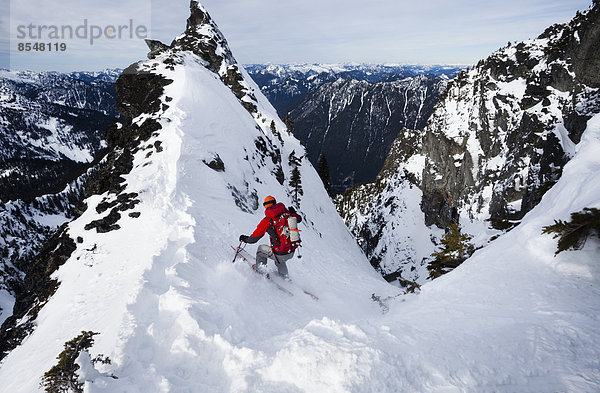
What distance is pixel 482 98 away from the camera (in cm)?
5934

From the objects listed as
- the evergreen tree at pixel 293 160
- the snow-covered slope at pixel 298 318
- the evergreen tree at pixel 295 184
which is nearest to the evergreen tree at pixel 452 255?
the snow-covered slope at pixel 298 318

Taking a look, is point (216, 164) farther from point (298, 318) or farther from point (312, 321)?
point (312, 321)

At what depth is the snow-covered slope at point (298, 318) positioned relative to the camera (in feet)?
13.8

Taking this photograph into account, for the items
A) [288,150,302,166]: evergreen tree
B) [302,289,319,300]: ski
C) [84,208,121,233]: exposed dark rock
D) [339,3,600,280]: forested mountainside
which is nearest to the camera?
[302,289,319,300]: ski

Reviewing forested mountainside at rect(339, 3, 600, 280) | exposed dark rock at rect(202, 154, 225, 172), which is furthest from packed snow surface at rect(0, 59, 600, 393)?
exposed dark rock at rect(202, 154, 225, 172)

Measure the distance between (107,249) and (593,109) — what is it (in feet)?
166

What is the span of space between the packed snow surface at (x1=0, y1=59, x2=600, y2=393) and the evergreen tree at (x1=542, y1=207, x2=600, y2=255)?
233 mm

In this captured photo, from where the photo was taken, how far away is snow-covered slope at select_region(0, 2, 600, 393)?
166 inches

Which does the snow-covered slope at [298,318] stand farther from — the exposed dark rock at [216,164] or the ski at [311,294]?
the exposed dark rock at [216,164]

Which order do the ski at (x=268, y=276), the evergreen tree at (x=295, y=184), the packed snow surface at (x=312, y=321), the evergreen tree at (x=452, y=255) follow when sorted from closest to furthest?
1. the packed snow surface at (x=312, y=321)
2. the ski at (x=268, y=276)
3. the evergreen tree at (x=452, y=255)
4. the evergreen tree at (x=295, y=184)

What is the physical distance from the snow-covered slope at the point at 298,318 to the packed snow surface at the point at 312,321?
0.10 ft

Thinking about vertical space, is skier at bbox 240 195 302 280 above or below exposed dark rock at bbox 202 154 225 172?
below

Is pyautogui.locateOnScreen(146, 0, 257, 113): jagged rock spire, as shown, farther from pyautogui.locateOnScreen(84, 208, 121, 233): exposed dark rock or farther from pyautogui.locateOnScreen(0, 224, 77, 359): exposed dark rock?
pyautogui.locateOnScreen(0, 224, 77, 359): exposed dark rock

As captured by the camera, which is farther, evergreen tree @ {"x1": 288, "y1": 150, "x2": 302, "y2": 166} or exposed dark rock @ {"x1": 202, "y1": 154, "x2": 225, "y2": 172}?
evergreen tree @ {"x1": 288, "y1": 150, "x2": 302, "y2": 166}
